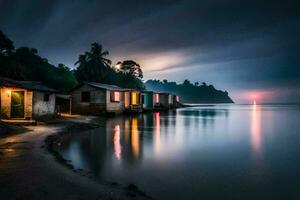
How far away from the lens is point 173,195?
270 inches

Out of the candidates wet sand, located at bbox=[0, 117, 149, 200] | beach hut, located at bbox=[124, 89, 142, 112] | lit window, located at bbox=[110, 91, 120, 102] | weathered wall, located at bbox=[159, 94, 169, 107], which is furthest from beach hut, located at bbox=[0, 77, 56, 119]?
weathered wall, located at bbox=[159, 94, 169, 107]

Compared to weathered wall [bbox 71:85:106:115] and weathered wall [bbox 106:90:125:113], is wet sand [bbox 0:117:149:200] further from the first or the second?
weathered wall [bbox 106:90:125:113]

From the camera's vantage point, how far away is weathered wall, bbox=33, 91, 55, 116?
833 inches

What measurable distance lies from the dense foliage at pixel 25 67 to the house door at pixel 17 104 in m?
13.4

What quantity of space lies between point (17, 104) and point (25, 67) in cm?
2807

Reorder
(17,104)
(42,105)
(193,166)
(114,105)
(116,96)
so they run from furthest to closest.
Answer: (116,96) < (114,105) < (42,105) < (17,104) < (193,166)

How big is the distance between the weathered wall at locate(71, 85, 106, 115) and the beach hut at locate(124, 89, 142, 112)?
675 cm

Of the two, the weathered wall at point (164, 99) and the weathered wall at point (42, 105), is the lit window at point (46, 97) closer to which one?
the weathered wall at point (42, 105)

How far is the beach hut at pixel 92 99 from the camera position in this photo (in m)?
33.7

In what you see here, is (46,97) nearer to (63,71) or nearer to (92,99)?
(92,99)

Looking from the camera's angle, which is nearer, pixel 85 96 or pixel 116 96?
pixel 85 96

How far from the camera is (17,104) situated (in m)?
20.4

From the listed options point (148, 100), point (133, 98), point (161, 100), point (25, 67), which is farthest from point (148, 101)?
point (25, 67)

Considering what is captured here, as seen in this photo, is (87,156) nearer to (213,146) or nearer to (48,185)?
(48,185)
